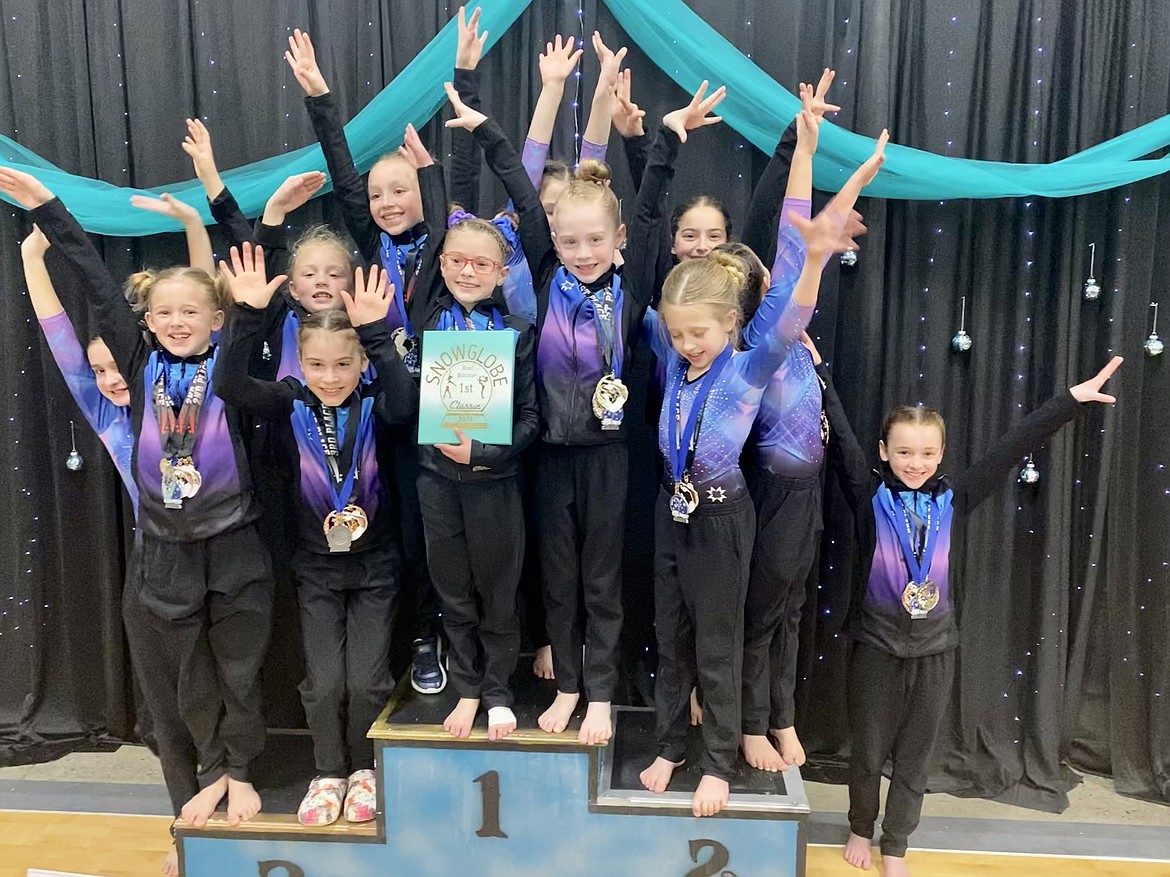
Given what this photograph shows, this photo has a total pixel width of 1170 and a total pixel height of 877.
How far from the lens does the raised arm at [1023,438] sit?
2223mm

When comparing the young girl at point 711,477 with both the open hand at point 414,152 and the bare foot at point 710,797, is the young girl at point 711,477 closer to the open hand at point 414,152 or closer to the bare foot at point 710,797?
the bare foot at point 710,797

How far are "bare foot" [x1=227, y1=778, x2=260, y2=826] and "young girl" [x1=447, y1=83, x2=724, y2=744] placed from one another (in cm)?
78

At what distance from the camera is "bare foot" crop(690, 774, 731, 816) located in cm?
204

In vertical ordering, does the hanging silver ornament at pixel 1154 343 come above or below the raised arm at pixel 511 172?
below

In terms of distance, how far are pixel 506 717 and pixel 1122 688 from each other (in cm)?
198

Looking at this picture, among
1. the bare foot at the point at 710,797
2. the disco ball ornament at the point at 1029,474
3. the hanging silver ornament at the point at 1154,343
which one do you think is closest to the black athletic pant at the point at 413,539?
the bare foot at the point at 710,797

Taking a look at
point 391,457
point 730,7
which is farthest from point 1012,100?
point 391,457

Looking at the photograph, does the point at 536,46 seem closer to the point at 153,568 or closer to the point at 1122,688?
the point at 153,568

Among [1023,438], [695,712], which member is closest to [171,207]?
[695,712]

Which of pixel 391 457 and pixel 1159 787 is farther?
pixel 1159 787

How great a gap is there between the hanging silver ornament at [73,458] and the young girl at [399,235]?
117 centimetres

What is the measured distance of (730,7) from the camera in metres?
2.57

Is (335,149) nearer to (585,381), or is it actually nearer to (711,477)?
(585,381)

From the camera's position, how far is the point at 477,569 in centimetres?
212
